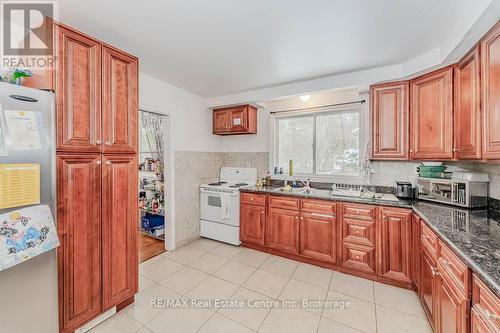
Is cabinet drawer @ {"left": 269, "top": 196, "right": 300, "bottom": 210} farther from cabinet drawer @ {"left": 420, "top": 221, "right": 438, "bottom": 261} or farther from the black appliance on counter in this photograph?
cabinet drawer @ {"left": 420, "top": 221, "right": 438, "bottom": 261}

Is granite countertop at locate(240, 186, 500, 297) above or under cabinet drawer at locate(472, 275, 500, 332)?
above

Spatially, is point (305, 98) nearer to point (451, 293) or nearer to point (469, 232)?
point (469, 232)

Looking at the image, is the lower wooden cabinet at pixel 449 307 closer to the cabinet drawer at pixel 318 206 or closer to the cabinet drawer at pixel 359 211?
the cabinet drawer at pixel 359 211

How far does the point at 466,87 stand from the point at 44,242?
335 cm

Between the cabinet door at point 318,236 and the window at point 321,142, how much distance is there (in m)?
Answer: 0.84

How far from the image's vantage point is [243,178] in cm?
396

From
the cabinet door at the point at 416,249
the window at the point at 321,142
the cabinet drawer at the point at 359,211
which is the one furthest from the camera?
the window at the point at 321,142

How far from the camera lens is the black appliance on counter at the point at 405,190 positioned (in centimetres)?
250

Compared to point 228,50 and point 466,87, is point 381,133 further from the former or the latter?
point 228,50

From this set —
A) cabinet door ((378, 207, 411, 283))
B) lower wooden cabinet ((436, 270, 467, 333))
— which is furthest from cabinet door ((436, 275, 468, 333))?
cabinet door ((378, 207, 411, 283))

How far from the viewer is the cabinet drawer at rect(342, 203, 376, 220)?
7.91 feet

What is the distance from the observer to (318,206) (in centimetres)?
271

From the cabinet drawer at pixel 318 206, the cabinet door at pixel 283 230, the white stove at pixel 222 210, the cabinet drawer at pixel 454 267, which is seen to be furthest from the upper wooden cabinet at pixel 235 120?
the cabinet drawer at pixel 454 267

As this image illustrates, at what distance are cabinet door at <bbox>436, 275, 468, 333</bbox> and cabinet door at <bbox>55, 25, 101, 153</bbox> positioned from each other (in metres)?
2.60
